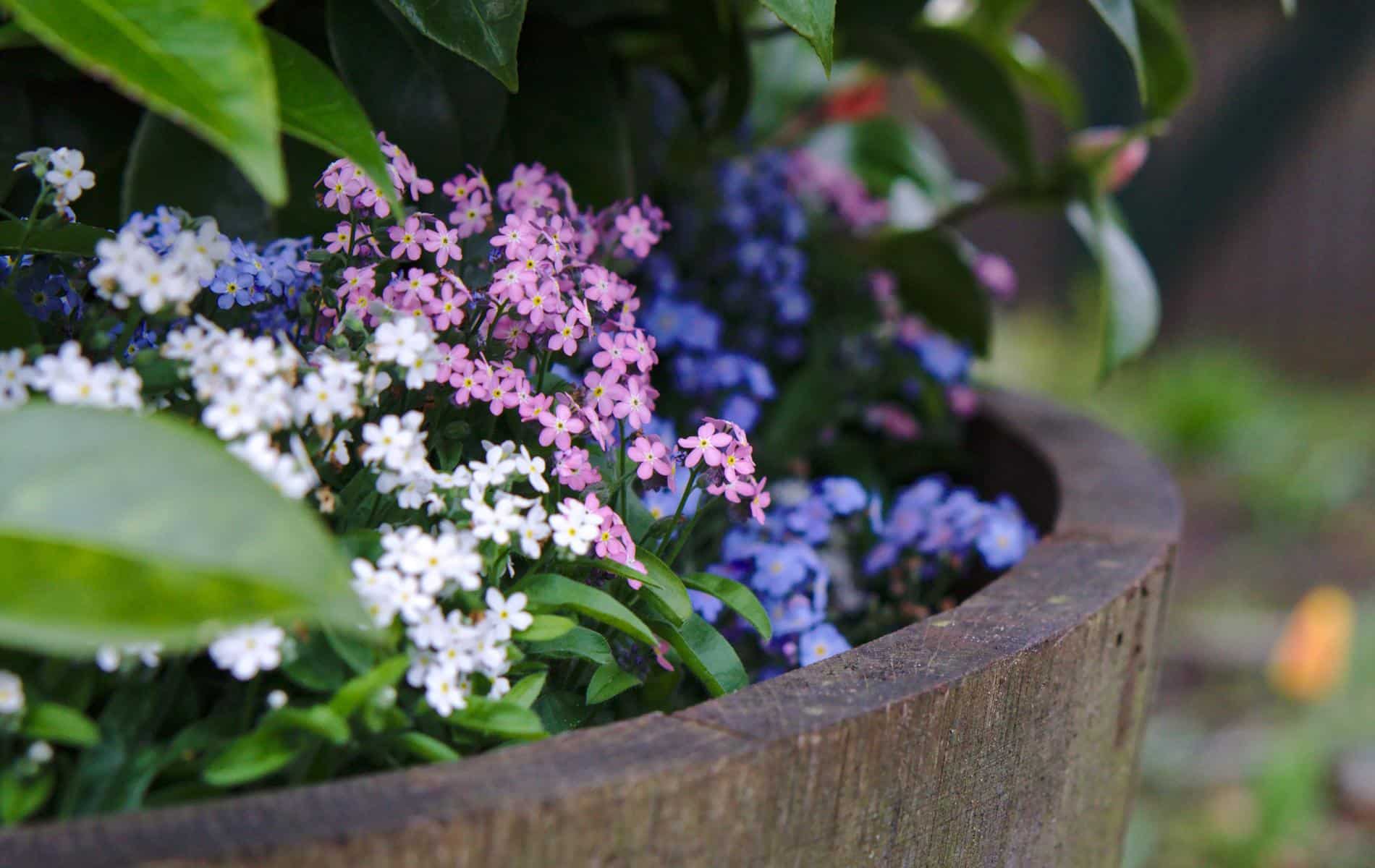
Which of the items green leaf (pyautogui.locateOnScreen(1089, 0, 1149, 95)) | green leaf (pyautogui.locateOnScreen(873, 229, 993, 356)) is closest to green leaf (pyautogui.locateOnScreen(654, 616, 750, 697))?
green leaf (pyautogui.locateOnScreen(1089, 0, 1149, 95))

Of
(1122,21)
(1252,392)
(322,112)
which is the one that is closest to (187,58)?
(322,112)

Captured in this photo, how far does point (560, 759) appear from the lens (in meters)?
0.51

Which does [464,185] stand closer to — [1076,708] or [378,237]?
[378,237]

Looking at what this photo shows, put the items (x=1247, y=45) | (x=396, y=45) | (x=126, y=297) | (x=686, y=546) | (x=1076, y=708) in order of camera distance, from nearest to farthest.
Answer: (x=126, y=297) → (x=1076, y=708) → (x=396, y=45) → (x=686, y=546) → (x=1247, y=45)

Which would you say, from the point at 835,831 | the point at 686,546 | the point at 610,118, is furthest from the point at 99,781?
the point at 610,118

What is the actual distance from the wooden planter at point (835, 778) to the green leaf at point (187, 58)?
0.79ft

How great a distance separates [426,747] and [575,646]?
0.36 ft

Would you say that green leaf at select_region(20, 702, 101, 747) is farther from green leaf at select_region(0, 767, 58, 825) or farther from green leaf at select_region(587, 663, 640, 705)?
green leaf at select_region(587, 663, 640, 705)

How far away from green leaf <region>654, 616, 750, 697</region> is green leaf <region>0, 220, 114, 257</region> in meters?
0.38

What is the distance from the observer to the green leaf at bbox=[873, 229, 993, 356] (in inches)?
51.8

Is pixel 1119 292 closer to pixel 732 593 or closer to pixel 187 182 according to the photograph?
pixel 732 593

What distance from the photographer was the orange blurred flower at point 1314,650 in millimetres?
1945

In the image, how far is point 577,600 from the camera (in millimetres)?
594

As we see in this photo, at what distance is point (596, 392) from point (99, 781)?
333 mm
